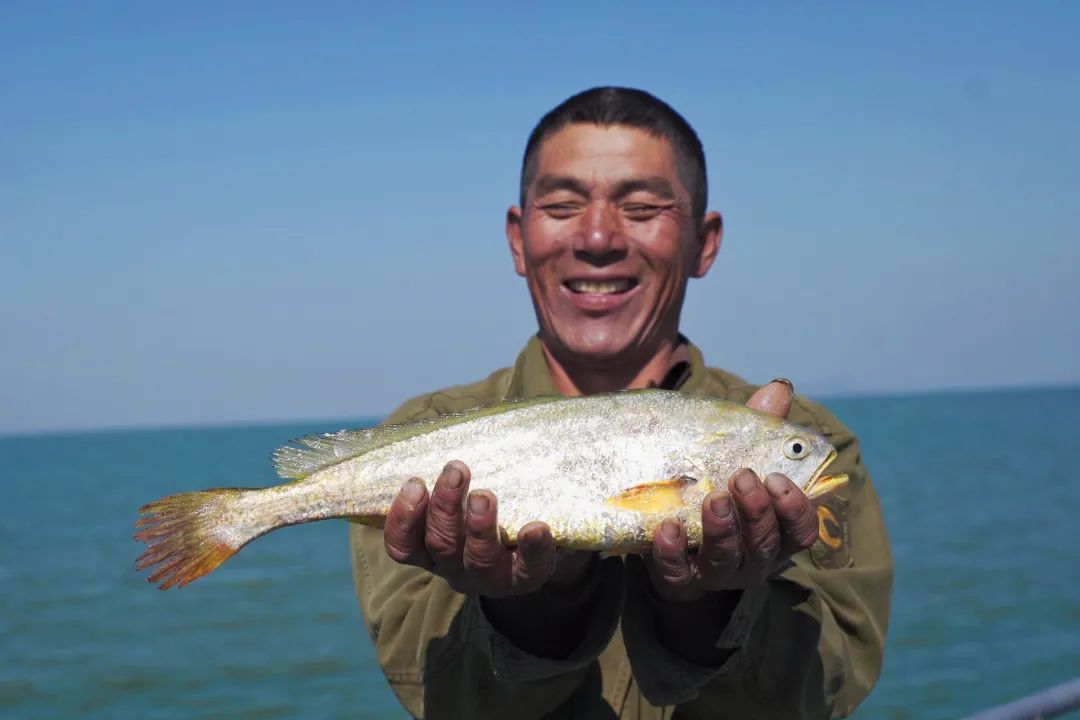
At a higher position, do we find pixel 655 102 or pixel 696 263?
pixel 655 102

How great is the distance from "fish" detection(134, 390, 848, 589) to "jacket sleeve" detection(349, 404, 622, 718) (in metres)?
0.39

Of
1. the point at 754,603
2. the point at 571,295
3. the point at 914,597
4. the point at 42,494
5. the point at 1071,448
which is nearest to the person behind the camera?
the point at 754,603

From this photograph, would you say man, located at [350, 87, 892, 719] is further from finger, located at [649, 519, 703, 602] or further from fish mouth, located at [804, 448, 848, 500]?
fish mouth, located at [804, 448, 848, 500]

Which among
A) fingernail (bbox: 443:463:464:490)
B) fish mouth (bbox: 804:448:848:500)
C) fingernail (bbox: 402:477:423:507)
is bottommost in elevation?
fish mouth (bbox: 804:448:848:500)

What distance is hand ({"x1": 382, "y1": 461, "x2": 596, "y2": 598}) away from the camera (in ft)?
10.7

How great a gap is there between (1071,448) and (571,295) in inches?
2949

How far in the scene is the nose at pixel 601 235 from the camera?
4.58m

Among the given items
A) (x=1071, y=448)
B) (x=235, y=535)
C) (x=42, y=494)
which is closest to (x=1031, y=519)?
(x=235, y=535)

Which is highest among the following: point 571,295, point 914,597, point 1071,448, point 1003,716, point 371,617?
point 571,295

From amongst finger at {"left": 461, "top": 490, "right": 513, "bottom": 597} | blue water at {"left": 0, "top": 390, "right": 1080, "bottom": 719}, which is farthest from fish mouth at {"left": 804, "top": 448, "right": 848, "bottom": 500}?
blue water at {"left": 0, "top": 390, "right": 1080, "bottom": 719}

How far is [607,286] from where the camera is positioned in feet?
15.4

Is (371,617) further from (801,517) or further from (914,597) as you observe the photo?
(914,597)

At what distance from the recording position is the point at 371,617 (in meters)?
4.40

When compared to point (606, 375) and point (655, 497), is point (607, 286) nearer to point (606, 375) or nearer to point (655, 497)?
point (606, 375)
